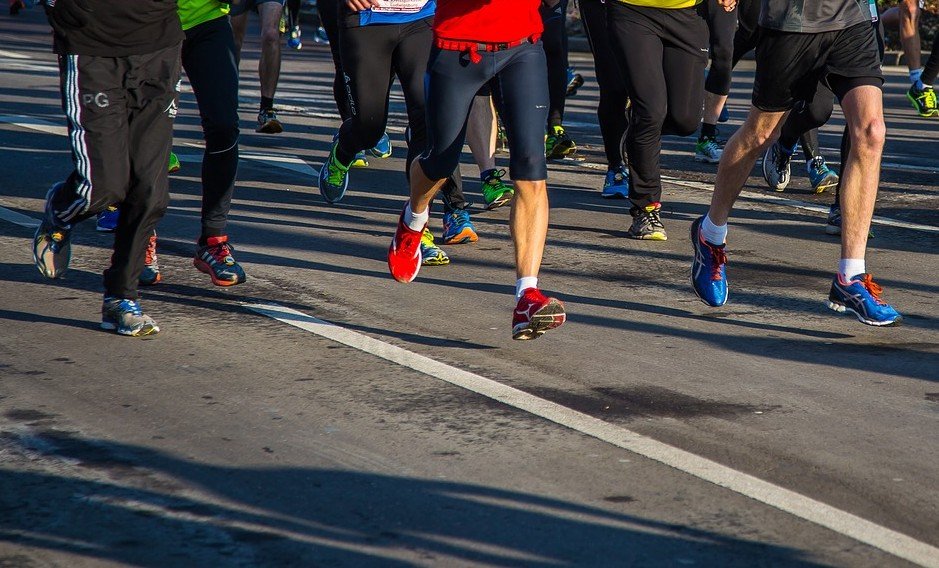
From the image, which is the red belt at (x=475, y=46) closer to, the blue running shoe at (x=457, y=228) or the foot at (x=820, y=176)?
the blue running shoe at (x=457, y=228)

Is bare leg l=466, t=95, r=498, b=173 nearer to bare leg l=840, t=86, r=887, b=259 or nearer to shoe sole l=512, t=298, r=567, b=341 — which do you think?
bare leg l=840, t=86, r=887, b=259

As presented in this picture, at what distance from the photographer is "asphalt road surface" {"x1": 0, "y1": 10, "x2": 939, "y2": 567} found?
370 centimetres

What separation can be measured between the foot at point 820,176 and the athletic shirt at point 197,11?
15.8ft

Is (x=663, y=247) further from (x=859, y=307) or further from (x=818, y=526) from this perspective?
(x=818, y=526)

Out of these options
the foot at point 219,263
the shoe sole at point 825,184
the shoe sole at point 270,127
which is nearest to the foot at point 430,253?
the foot at point 219,263

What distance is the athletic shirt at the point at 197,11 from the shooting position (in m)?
6.39

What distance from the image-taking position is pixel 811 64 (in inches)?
245

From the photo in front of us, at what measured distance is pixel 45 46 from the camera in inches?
821

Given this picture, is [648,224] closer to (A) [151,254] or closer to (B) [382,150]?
(A) [151,254]

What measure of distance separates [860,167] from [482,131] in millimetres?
2986

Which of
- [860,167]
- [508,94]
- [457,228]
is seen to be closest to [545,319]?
[508,94]

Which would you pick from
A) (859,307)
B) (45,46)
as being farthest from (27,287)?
(45,46)

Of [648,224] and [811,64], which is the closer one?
[811,64]

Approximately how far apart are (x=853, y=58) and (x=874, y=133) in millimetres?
366
